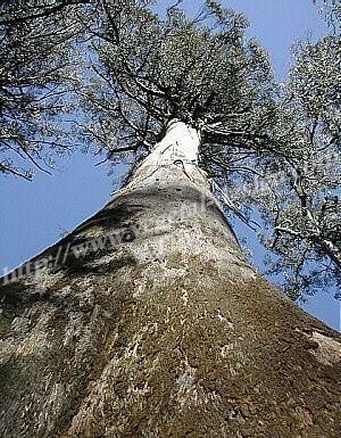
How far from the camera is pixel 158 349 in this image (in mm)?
1379

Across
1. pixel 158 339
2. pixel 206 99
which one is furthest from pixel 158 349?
pixel 206 99

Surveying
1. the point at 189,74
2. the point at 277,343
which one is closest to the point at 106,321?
the point at 277,343

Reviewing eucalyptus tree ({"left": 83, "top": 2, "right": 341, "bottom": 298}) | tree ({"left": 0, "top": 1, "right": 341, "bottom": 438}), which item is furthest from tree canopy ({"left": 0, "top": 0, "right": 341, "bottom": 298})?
tree ({"left": 0, "top": 1, "right": 341, "bottom": 438})

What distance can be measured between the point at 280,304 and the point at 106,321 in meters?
0.60

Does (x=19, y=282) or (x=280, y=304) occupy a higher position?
(x=19, y=282)

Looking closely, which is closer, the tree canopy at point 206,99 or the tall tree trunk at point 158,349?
the tall tree trunk at point 158,349

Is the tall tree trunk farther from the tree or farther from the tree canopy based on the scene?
the tree canopy

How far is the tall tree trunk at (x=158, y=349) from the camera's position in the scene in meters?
1.16

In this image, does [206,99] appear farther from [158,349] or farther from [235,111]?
[158,349]

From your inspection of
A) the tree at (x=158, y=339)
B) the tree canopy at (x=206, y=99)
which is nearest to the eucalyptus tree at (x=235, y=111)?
the tree canopy at (x=206, y=99)

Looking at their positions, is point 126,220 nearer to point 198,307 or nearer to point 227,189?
point 198,307

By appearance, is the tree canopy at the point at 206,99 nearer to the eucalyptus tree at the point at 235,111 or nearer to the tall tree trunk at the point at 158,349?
the eucalyptus tree at the point at 235,111

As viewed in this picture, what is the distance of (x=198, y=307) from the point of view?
1.55 m

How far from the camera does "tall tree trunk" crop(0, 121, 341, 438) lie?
1.16m
